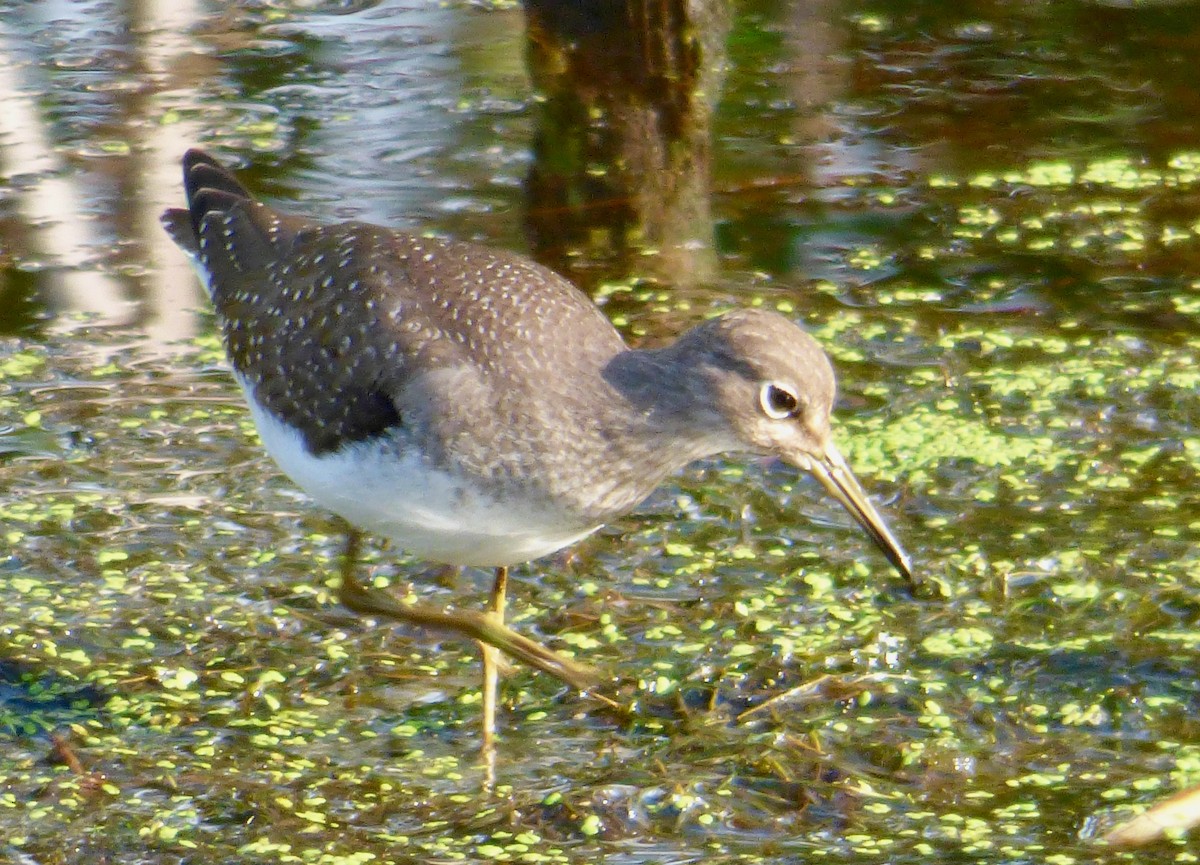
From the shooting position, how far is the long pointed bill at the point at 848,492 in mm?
4840

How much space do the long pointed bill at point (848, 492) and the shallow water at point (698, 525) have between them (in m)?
0.37

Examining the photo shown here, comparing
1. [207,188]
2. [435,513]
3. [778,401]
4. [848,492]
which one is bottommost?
[848,492]

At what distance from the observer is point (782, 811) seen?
4.56 meters

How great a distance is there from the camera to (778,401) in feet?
15.4

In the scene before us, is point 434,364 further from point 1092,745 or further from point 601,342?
point 1092,745

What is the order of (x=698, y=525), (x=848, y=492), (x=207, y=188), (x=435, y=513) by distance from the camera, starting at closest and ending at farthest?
1. (x=435, y=513)
2. (x=848, y=492)
3. (x=698, y=525)
4. (x=207, y=188)

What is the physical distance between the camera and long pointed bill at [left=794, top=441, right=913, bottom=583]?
15.9 ft

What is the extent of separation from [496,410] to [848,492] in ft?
3.32

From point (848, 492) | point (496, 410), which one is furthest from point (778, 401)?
point (496, 410)

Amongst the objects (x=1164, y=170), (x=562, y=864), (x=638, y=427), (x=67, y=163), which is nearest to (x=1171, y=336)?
(x=1164, y=170)

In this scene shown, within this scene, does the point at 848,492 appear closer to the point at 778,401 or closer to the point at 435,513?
the point at 778,401

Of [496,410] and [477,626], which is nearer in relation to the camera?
[496,410]

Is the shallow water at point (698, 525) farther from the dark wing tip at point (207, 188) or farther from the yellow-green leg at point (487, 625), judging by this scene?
the dark wing tip at point (207, 188)

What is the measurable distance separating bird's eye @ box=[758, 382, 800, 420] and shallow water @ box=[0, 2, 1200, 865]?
2.81 ft
